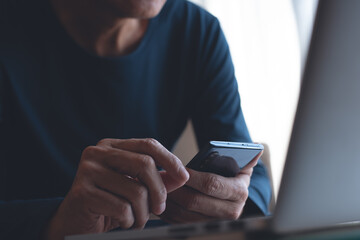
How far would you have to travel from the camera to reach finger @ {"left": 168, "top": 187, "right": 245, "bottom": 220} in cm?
53

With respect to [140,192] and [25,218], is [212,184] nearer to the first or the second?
[140,192]

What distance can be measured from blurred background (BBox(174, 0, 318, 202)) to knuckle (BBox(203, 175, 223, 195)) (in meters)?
0.96

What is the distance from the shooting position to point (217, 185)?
53 centimetres

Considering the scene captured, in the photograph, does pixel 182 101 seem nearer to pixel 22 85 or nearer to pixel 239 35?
pixel 22 85

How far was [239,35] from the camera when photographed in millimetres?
1590

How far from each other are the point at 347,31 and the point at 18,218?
19.2 inches

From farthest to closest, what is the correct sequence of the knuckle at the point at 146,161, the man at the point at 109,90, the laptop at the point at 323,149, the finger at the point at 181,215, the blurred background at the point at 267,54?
1. the blurred background at the point at 267,54
2. the man at the point at 109,90
3. the finger at the point at 181,215
4. the knuckle at the point at 146,161
5. the laptop at the point at 323,149

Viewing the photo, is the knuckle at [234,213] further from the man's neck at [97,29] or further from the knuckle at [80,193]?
the man's neck at [97,29]

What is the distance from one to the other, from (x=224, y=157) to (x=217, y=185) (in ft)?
0.21

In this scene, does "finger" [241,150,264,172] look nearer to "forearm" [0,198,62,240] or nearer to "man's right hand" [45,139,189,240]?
"man's right hand" [45,139,189,240]

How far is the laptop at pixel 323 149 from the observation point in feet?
0.93

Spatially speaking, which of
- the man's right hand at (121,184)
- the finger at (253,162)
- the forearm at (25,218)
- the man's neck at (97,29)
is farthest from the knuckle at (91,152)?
the man's neck at (97,29)

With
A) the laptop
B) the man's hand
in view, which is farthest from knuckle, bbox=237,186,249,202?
the laptop

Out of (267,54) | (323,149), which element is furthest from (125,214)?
(267,54)
